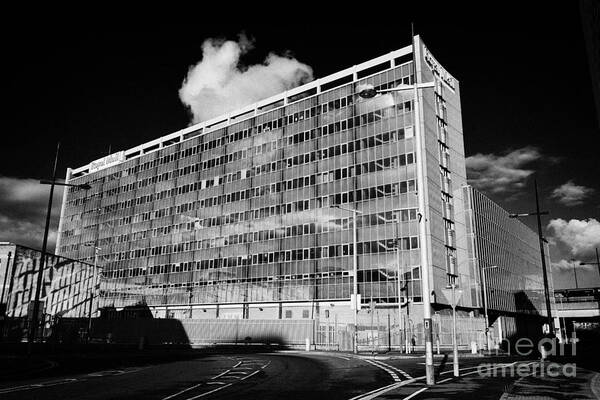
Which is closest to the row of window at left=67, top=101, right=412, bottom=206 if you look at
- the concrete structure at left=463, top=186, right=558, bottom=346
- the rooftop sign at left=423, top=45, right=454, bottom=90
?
the rooftop sign at left=423, top=45, right=454, bottom=90

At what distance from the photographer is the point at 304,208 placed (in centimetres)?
7431

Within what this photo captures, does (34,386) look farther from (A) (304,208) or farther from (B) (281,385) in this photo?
(A) (304,208)

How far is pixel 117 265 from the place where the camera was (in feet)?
330

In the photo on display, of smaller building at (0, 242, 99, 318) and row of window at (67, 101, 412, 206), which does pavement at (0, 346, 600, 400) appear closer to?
smaller building at (0, 242, 99, 318)

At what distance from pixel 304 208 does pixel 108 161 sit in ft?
201

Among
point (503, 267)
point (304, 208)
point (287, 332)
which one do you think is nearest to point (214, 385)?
point (287, 332)

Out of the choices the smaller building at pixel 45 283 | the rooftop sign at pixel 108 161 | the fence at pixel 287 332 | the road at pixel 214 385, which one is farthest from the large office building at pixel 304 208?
the road at pixel 214 385

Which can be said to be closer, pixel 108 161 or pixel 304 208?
pixel 304 208

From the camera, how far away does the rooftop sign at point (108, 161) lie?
111188 mm

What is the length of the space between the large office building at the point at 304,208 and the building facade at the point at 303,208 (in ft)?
0.65

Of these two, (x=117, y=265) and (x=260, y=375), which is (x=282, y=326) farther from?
(x=117, y=265)

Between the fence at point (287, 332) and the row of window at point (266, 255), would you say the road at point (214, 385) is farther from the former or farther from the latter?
the row of window at point (266, 255)

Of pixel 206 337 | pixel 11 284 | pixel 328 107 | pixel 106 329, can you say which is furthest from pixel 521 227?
pixel 11 284

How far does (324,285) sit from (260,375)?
49639 millimetres
